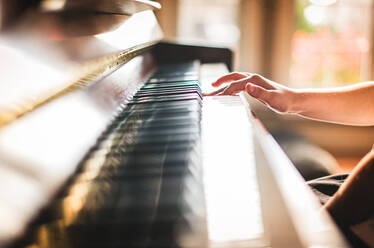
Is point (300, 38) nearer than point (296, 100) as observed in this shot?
No

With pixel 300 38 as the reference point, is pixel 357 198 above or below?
below

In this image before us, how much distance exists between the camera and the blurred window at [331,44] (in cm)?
380

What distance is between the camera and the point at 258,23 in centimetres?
362

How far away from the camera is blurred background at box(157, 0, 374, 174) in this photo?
360 centimetres

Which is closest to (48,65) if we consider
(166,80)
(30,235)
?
(30,235)

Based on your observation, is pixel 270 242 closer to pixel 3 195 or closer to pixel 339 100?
pixel 3 195

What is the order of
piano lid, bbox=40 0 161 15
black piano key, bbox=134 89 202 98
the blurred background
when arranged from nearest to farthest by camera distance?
piano lid, bbox=40 0 161 15, black piano key, bbox=134 89 202 98, the blurred background

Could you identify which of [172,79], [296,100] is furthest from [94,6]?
[296,100]

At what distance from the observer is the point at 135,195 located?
49cm

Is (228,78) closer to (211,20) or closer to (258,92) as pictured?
(258,92)

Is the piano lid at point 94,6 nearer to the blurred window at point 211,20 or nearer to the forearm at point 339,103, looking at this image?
the forearm at point 339,103

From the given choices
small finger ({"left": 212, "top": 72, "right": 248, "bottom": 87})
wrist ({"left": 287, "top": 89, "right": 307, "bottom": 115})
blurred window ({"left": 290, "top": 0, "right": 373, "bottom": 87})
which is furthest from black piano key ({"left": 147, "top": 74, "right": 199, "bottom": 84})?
blurred window ({"left": 290, "top": 0, "right": 373, "bottom": 87})

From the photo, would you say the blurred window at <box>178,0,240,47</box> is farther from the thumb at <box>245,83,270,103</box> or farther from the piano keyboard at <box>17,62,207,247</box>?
the piano keyboard at <box>17,62,207,247</box>

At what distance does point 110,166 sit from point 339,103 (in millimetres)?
935
